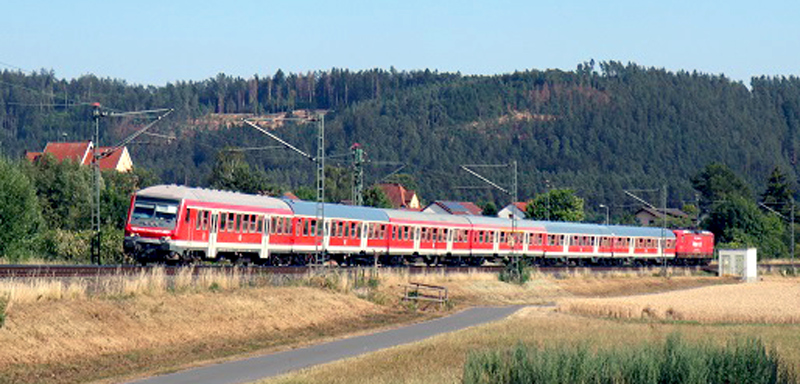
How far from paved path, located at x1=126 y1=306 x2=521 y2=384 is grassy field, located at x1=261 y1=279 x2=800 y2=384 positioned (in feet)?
3.25

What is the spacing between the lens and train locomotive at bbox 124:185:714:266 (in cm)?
5153

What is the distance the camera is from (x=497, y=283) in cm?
6819

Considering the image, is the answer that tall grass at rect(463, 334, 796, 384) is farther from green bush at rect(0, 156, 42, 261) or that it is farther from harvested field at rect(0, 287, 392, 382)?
green bush at rect(0, 156, 42, 261)

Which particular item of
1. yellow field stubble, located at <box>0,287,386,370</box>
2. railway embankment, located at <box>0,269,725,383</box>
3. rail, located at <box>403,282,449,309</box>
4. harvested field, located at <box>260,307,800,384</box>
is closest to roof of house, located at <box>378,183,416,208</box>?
rail, located at <box>403,282,449,309</box>

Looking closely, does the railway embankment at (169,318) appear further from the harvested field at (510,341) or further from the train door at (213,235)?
the train door at (213,235)

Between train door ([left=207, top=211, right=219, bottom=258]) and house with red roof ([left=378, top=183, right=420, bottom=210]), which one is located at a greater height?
house with red roof ([left=378, top=183, right=420, bottom=210])

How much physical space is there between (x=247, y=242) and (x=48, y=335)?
2794 cm

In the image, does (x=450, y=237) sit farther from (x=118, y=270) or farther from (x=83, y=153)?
(x=83, y=153)

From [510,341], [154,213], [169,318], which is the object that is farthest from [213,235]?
[510,341]

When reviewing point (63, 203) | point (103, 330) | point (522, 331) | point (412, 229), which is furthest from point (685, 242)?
point (103, 330)

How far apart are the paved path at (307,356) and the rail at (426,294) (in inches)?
197

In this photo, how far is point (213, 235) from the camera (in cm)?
5394

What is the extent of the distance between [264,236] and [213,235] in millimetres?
4763

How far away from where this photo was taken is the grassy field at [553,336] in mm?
28109
